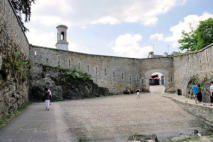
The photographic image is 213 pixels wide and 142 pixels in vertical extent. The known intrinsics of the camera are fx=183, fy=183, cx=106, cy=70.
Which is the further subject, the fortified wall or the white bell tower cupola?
the white bell tower cupola

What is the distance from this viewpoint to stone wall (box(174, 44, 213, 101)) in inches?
535

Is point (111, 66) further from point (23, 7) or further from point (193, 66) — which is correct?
point (23, 7)

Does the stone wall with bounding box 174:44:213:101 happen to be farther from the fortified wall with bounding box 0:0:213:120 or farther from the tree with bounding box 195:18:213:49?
the tree with bounding box 195:18:213:49

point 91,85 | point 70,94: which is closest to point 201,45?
point 91,85

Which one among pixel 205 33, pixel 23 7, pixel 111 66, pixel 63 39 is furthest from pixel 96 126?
pixel 205 33

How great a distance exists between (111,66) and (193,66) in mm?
10095

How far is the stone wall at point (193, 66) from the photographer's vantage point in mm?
13586

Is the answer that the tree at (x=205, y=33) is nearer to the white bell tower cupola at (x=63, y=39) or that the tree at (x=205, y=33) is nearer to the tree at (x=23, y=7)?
the white bell tower cupola at (x=63, y=39)

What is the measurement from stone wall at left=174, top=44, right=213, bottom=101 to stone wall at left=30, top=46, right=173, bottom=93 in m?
2.20

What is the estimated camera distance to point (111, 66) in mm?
24031

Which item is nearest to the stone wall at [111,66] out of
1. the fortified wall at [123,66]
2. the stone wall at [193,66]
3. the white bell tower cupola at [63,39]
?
the fortified wall at [123,66]

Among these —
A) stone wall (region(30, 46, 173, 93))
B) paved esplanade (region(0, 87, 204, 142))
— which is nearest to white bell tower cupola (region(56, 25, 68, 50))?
stone wall (region(30, 46, 173, 93))

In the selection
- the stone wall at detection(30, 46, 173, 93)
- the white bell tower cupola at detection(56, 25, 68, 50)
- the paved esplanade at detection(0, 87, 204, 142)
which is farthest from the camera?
the white bell tower cupola at detection(56, 25, 68, 50)

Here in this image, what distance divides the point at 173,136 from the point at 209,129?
2.86 m
